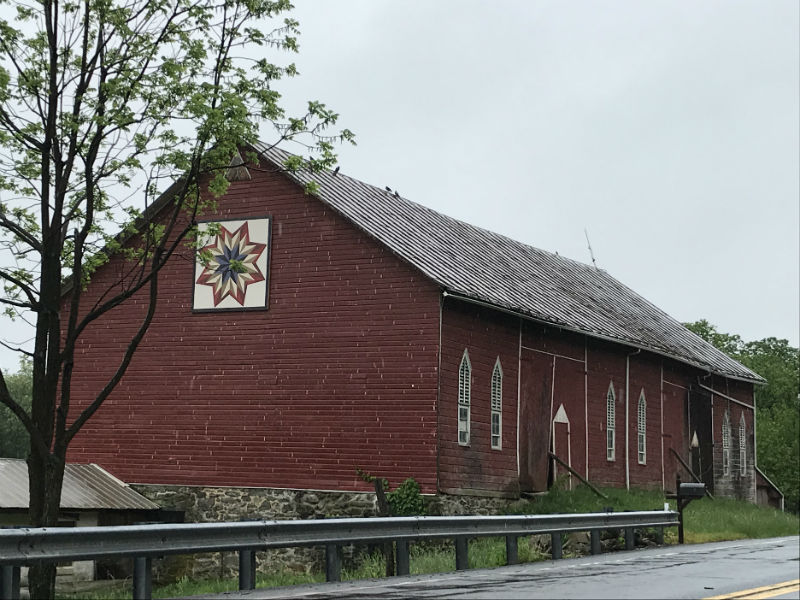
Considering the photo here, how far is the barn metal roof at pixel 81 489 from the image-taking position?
24750mm

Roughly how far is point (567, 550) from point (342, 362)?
676 cm

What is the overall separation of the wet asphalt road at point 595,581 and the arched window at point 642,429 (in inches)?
702

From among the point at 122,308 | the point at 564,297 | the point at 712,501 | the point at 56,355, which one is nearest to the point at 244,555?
the point at 56,355

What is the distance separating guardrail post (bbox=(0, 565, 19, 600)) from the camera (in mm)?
10477

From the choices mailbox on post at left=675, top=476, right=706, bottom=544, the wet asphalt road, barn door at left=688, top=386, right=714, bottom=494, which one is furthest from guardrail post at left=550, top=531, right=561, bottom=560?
barn door at left=688, top=386, right=714, bottom=494

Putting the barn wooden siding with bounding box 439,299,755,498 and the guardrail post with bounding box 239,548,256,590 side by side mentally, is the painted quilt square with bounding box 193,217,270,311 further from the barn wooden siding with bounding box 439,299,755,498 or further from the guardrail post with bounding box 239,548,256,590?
the guardrail post with bounding box 239,548,256,590

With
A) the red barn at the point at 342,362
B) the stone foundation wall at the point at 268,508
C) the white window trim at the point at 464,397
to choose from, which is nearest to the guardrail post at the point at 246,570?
the stone foundation wall at the point at 268,508

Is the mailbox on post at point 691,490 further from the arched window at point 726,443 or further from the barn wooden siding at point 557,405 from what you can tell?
the arched window at point 726,443

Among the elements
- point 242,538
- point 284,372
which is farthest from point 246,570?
point 284,372

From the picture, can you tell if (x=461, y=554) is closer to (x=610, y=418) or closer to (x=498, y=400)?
(x=498, y=400)

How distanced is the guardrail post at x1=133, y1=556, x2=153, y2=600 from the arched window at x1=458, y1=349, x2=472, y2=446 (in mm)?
14907

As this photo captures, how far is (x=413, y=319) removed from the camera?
25.6 meters

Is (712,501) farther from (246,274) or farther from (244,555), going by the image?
(244,555)

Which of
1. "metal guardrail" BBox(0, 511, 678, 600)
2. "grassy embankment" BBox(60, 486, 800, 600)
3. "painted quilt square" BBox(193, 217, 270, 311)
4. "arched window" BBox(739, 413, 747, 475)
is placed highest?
"painted quilt square" BBox(193, 217, 270, 311)
